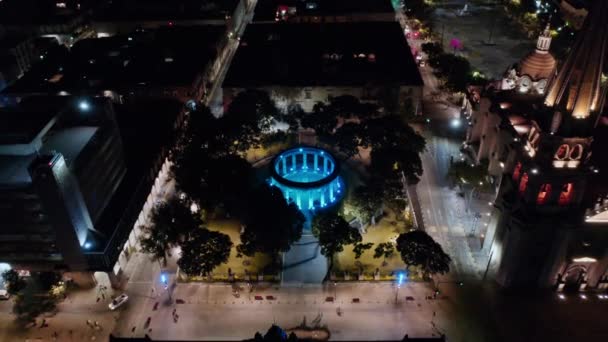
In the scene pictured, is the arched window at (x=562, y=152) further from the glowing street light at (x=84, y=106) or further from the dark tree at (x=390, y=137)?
the glowing street light at (x=84, y=106)

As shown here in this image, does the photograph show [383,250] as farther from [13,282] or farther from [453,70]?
[453,70]

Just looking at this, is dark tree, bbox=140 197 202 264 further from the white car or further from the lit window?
the lit window

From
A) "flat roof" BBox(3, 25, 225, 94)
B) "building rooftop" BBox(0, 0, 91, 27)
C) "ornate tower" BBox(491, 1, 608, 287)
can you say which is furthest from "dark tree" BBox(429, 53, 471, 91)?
"building rooftop" BBox(0, 0, 91, 27)

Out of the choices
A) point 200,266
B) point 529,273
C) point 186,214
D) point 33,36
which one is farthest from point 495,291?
point 33,36

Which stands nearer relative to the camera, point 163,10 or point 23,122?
point 23,122

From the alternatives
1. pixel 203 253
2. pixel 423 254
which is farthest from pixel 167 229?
pixel 423 254

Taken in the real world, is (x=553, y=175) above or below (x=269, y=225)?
above

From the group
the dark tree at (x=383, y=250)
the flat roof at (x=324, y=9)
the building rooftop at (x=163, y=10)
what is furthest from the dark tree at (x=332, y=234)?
the building rooftop at (x=163, y=10)
